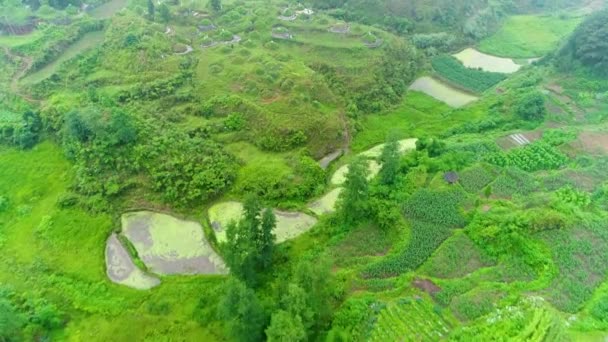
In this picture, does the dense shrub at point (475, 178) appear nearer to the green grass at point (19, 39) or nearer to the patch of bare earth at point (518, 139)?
the patch of bare earth at point (518, 139)

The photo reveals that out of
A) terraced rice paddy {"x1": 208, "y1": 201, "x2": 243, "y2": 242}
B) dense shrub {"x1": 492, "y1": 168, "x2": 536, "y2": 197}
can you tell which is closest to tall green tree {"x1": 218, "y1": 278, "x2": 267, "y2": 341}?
terraced rice paddy {"x1": 208, "y1": 201, "x2": 243, "y2": 242}

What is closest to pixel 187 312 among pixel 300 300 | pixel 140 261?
pixel 140 261

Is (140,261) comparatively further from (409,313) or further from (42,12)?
(42,12)

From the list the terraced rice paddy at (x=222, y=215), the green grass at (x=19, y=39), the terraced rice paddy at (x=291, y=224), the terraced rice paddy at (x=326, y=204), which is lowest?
the terraced rice paddy at (x=222, y=215)

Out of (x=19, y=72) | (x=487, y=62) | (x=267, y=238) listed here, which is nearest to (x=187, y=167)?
(x=267, y=238)

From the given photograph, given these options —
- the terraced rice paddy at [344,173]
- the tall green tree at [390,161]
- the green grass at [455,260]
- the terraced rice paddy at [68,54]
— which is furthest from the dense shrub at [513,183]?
the terraced rice paddy at [68,54]

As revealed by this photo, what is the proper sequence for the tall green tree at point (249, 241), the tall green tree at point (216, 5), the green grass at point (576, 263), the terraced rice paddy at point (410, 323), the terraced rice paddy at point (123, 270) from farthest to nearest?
the tall green tree at point (216, 5) → the terraced rice paddy at point (123, 270) → the tall green tree at point (249, 241) → the green grass at point (576, 263) → the terraced rice paddy at point (410, 323)

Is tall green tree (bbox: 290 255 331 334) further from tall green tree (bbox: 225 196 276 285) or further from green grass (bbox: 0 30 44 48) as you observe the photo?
green grass (bbox: 0 30 44 48)
